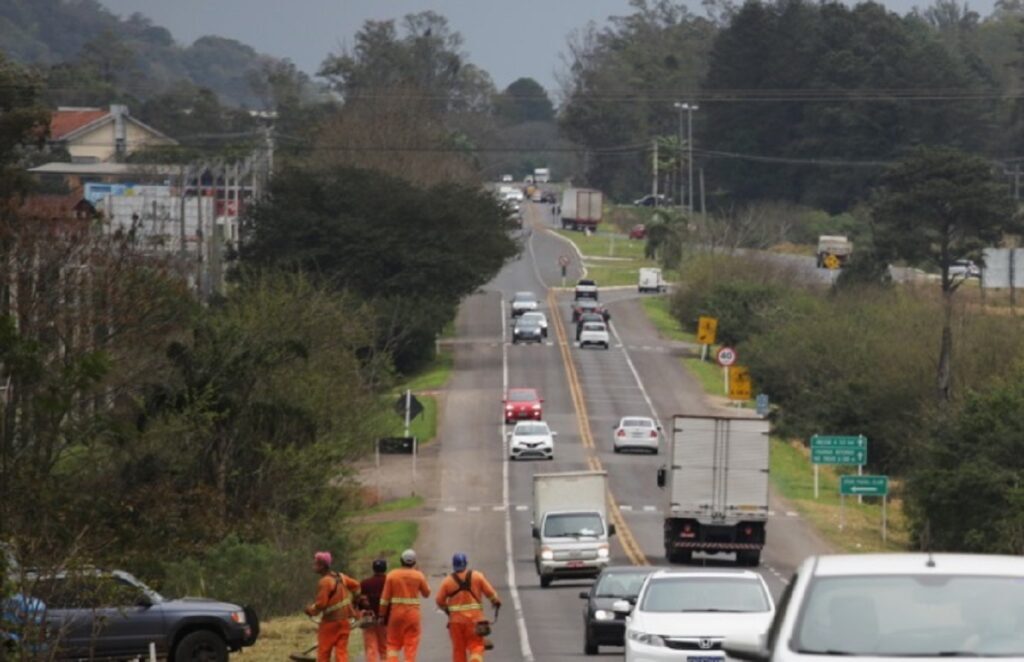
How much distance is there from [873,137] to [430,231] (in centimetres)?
6797

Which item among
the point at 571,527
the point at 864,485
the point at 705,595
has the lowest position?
the point at 864,485

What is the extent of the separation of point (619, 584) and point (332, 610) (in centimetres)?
713

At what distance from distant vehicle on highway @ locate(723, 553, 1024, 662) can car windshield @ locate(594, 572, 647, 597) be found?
17803mm

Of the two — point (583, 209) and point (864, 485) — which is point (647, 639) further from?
point (583, 209)

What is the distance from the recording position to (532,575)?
159ft

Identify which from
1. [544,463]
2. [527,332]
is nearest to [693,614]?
[544,463]

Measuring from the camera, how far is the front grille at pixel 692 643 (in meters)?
21.2

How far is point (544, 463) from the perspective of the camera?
7331 centimetres

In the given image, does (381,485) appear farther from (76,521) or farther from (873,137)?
(873,137)

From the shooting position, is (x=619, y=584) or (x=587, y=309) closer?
(x=619, y=584)

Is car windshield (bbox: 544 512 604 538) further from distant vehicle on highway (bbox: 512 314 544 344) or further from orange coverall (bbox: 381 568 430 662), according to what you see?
distant vehicle on highway (bbox: 512 314 544 344)

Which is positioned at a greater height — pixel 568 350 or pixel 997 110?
pixel 997 110

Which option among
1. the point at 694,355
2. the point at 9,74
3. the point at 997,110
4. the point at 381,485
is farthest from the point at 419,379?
the point at 997,110

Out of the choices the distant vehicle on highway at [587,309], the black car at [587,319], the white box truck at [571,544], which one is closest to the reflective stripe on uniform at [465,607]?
the white box truck at [571,544]
